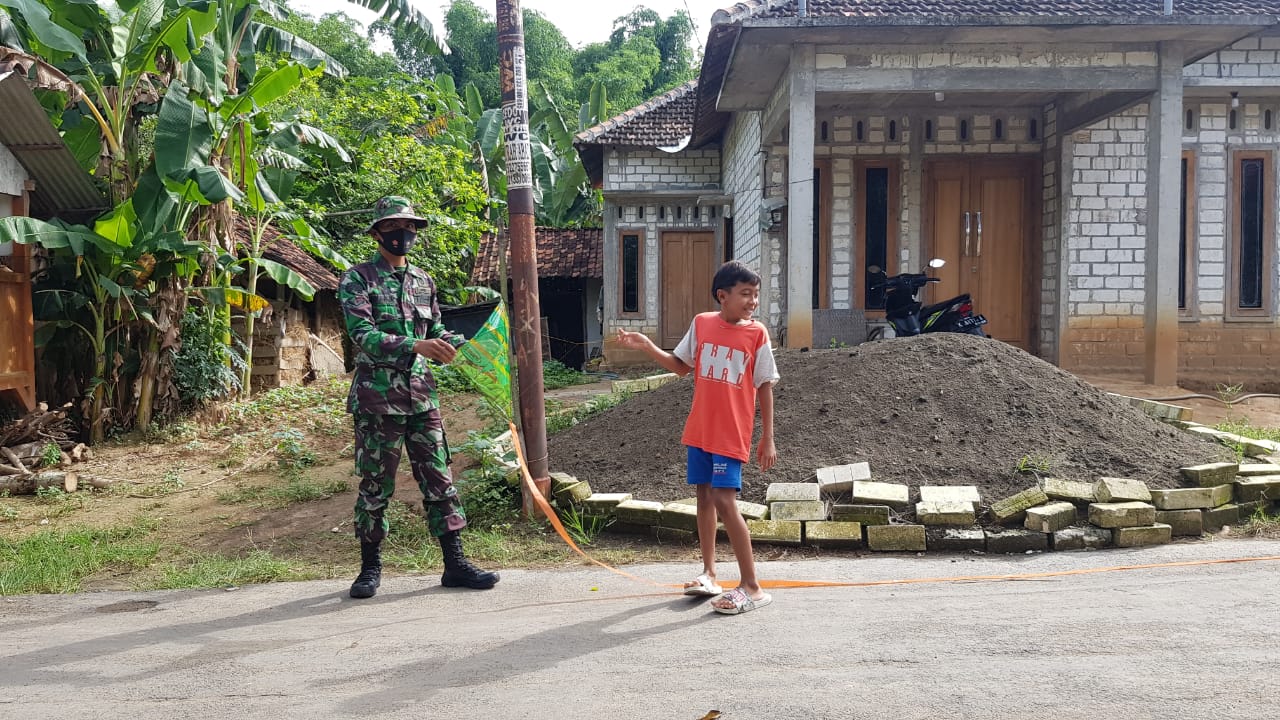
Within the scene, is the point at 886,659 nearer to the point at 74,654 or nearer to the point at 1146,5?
the point at 74,654

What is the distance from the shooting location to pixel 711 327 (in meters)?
4.14

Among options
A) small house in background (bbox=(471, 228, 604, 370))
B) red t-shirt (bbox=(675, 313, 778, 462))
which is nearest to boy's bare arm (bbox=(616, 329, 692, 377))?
red t-shirt (bbox=(675, 313, 778, 462))

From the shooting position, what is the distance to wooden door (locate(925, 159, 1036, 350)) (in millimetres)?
12203

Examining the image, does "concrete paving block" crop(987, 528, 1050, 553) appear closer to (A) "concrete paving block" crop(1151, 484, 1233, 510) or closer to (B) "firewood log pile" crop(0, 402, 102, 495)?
(A) "concrete paving block" crop(1151, 484, 1233, 510)

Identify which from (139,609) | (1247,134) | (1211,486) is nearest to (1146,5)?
(1247,134)

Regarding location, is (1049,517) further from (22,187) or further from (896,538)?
(22,187)

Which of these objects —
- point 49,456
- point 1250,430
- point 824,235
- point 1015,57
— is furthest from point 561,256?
point 1250,430

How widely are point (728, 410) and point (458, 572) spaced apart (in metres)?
1.60

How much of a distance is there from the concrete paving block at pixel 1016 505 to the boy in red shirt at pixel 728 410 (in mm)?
1757

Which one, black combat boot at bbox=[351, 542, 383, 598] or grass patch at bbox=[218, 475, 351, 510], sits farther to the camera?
grass patch at bbox=[218, 475, 351, 510]

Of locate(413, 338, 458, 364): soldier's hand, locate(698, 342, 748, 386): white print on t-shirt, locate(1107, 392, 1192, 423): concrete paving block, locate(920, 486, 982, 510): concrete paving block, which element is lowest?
locate(920, 486, 982, 510): concrete paving block

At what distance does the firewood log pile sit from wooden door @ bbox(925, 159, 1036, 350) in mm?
9982

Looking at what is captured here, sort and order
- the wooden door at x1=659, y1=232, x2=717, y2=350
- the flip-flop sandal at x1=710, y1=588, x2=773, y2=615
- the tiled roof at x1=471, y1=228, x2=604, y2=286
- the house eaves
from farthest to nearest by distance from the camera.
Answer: the tiled roof at x1=471, y1=228, x2=604, y2=286 → the wooden door at x1=659, y1=232, x2=717, y2=350 → the house eaves → the flip-flop sandal at x1=710, y1=588, x2=773, y2=615

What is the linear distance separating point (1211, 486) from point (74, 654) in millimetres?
6048
